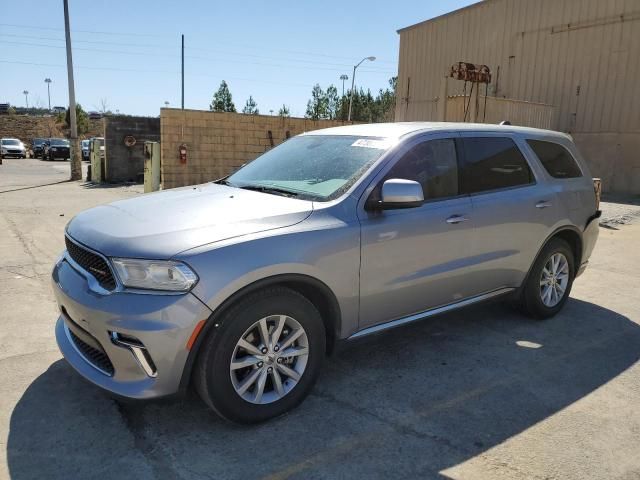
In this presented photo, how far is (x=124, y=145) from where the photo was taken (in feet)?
56.6

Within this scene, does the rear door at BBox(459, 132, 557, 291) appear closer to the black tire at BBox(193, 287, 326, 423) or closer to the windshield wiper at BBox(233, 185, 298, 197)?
the windshield wiper at BBox(233, 185, 298, 197)

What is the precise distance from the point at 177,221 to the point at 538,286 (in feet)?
10.9

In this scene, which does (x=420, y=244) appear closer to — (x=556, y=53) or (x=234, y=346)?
(x=234, y=346)

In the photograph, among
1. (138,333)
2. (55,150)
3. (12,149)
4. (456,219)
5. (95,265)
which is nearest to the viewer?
(138,333)

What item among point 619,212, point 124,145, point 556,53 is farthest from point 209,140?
point 556,53

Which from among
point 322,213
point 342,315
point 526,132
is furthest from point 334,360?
point 526,132

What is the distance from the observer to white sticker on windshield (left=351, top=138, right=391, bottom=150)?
11.9ft

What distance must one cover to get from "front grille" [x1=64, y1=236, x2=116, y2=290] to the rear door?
2.58m

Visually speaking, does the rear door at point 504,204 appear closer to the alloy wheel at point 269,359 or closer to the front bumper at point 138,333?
the alloy wheel at point 269,359

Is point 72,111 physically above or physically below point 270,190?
above

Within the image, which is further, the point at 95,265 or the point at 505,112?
the point at 505,112

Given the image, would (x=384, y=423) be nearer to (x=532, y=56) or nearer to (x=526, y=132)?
(x=526, y=132)

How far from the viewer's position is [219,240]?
275 centimetres

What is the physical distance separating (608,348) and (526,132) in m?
1.98
